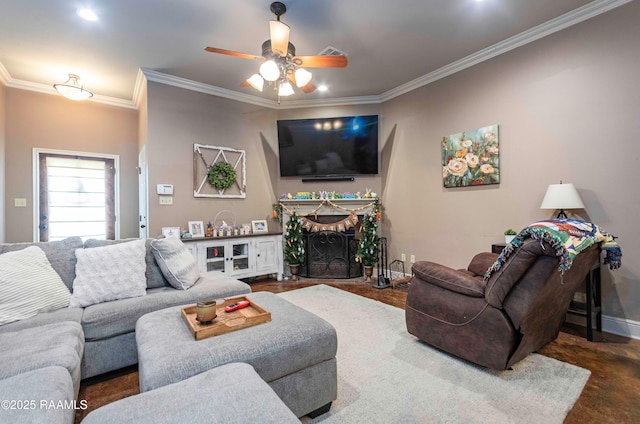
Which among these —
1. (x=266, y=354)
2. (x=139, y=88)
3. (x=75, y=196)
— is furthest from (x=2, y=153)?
(x=266, y=354)

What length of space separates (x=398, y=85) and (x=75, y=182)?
5273 mm

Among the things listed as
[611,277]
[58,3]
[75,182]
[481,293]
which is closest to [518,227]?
[611,277]

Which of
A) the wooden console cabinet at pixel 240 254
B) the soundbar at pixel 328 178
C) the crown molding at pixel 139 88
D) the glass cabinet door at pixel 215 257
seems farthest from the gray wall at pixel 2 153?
the soundbar at pixel 328 178

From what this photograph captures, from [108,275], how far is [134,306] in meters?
0.40

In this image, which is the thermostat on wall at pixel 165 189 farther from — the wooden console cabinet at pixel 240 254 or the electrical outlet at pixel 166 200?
the wooden console cabinet at pixel 240 254

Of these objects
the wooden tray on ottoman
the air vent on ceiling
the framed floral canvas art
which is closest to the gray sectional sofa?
the wooden tray on ottoman

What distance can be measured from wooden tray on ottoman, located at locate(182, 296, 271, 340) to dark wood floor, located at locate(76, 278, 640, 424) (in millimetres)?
693

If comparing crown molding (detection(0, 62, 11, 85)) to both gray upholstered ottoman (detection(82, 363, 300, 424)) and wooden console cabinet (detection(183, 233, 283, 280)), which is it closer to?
wooden console cabinet (detection(183, 233, 283, 280))

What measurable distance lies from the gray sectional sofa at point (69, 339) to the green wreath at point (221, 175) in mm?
1965

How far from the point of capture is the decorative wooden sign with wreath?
4.32 m

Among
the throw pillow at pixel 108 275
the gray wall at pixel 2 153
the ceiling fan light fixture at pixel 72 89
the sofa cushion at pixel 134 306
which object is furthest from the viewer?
the gray wall at pixel 2 153

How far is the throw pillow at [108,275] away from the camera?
2.09 m

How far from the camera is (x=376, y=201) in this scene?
459 centimetres

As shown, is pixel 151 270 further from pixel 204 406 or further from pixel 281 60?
pixel 281 60
